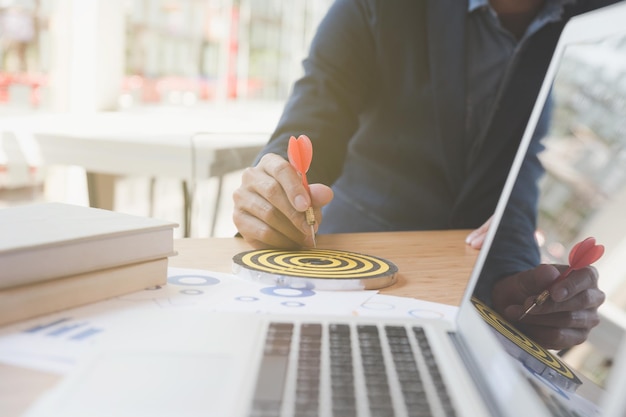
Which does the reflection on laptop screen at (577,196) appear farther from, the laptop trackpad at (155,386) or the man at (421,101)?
the man at (421,101)

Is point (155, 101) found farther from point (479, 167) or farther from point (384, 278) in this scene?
point (384, 278)

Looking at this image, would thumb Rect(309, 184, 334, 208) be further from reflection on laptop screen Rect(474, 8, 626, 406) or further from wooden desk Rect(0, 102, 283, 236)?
wooden desk Rect(0, 102, 283, 236)

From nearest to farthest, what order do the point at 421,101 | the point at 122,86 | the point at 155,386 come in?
1. the point at 155,386
2. the point at 421,101
3. the point at 122,86

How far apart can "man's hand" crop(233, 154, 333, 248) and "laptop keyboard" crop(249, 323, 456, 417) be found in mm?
332

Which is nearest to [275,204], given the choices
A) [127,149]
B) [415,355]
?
[415,355]

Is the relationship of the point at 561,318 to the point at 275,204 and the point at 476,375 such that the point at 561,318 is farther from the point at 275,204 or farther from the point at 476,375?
the point at 275,204

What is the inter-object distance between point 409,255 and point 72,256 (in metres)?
0.53

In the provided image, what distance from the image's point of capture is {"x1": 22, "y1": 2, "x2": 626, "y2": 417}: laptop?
1.28 ft

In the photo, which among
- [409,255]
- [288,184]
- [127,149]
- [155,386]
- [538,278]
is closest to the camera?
[155,386]

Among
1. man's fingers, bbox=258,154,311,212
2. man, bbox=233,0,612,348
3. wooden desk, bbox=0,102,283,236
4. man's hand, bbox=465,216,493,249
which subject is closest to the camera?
man's fingers, bbox=258,154,311,212

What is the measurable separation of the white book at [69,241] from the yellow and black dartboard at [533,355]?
35 centimetres

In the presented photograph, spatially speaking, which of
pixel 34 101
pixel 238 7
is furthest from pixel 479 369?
pixel 238 7

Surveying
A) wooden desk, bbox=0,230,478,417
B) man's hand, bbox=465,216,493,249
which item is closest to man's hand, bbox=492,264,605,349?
wooden desk, bbox=0,230,478,417

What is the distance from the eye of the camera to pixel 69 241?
603 millimetres
